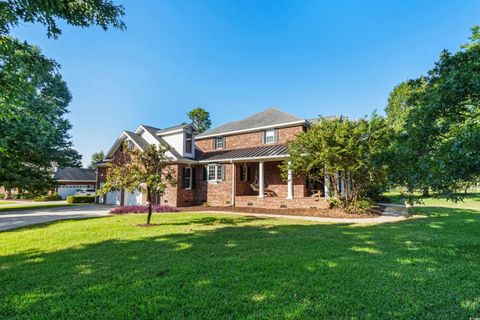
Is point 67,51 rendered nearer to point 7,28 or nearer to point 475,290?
point 7,28

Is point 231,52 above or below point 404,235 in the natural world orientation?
above

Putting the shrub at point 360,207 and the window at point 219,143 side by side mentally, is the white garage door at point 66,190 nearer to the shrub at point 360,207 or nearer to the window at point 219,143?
the window at point 219,143

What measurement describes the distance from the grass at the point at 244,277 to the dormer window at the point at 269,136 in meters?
12.0

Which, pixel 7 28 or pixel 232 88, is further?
pixel 232 88

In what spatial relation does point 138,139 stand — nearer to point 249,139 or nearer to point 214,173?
point 214,173

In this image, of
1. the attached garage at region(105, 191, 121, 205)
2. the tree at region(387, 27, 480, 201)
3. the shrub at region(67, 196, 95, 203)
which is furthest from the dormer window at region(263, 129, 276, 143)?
the shrub at region(67, 196, 95, 203)

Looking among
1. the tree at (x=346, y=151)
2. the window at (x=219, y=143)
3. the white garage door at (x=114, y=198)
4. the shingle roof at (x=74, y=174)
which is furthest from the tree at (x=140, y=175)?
the shingle roof at (x=74, y=174)

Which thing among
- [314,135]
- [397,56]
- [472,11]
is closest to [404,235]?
[314,135]

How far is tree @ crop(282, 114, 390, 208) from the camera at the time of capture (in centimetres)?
1191

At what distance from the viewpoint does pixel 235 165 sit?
59.9 ft

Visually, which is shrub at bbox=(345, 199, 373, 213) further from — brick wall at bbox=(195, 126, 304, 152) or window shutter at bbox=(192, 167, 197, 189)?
window shutter at bbox=(192, 167, 197, 189)

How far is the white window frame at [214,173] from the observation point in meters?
18.7

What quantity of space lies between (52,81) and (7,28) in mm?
23516

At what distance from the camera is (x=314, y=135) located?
43.1ft
